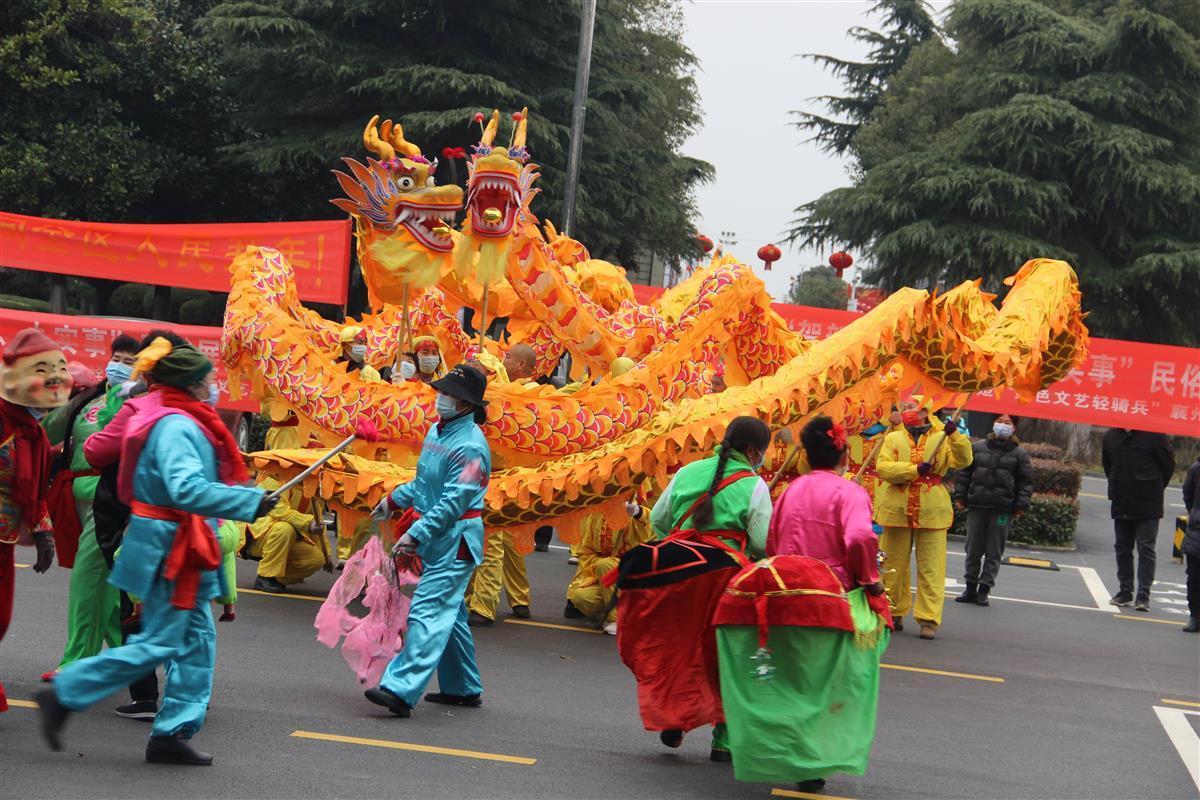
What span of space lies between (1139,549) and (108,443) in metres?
9.99

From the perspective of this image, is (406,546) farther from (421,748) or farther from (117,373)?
(117,373)

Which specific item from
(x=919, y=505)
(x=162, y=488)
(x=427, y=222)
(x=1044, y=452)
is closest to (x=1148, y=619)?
(x=919, y=505)

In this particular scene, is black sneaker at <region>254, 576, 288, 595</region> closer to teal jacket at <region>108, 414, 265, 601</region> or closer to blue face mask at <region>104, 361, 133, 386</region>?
blue face mask at <region>104, 361, 133, 386</region>

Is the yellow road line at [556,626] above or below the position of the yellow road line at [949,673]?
above

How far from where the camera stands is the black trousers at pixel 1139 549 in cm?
1247

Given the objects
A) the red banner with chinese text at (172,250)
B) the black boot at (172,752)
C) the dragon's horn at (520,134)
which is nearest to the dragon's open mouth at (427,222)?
the dragon's horn at (520,134)

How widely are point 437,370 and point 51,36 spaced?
1427 centimetres

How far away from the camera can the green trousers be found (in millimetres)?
5953

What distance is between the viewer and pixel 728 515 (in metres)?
5.86

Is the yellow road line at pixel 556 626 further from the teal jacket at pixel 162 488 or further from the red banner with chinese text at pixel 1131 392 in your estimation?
the red banner with chinese text at pixel 1131 392

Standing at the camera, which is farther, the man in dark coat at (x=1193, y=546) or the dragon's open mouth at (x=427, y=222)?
the man in dark coat at (x=1193, y=546)

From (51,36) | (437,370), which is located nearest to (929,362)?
(437,370)

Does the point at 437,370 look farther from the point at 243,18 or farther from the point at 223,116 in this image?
the point at 223,116

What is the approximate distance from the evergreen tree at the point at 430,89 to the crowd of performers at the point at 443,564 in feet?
49.2
